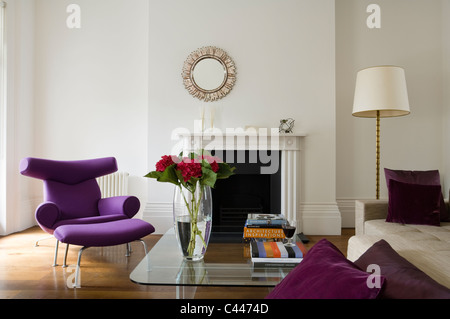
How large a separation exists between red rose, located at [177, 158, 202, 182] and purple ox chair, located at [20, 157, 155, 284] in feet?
3.79

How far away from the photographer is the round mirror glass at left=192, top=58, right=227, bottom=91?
13.1 ft

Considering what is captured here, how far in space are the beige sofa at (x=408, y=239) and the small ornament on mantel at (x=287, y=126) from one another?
133cm

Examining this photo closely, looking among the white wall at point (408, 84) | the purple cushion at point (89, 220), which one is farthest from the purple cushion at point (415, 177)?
the purple cushion at point (89, 220)

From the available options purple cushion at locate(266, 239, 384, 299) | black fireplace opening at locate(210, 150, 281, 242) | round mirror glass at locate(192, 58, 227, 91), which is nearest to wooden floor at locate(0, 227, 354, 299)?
black fireplace opening at locate(210, 150, 281, 242)

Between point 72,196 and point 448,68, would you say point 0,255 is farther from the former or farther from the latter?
point 448,68

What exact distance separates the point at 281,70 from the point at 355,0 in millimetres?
1376

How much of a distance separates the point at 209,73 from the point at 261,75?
0.62m

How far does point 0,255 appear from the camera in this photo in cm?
303

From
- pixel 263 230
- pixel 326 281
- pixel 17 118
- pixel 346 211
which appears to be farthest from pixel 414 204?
pixel 17 118

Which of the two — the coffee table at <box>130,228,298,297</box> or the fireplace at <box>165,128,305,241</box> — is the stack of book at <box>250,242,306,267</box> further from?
the fireplace at <box>165,128,305,241</box>

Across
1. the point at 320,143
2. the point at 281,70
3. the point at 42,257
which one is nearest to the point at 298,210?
the point at 320,143

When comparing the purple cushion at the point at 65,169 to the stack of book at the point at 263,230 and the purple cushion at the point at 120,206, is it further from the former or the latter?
the stack of book at the point at 263,230

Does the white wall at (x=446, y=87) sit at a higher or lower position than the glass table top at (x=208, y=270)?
higher

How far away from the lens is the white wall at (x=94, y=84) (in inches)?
169
